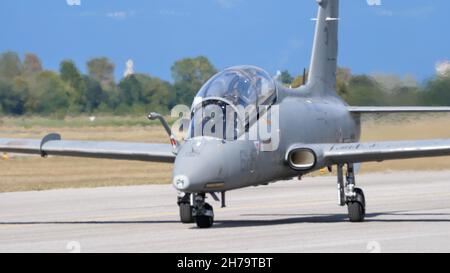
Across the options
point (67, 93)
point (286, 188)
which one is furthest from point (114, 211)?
point (67, 93)

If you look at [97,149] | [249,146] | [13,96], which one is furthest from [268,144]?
[13,96]

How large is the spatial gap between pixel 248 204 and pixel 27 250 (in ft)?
38.5

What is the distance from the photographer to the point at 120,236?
19984 mm

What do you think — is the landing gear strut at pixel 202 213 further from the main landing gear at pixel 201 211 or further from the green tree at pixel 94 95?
the green tree at pixel 94 95

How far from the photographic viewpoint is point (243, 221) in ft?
77.2

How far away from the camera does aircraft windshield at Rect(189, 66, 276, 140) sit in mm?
20688

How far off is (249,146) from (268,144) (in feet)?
2.36

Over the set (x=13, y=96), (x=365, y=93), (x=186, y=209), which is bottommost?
(x=186, y=209)

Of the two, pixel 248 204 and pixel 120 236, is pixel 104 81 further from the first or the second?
pixel 120 236

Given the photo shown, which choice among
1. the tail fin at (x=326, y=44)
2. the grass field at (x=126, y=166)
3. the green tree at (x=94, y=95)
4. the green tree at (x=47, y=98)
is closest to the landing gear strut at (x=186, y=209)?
the tail fin at (x=326, y=44)

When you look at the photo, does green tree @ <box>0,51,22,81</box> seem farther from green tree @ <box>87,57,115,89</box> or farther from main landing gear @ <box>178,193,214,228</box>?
Answer: main landing gear @ <box>178,193,214,228</box>

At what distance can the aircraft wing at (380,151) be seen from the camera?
21750 millimetres

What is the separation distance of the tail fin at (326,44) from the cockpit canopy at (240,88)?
4770 millimetres

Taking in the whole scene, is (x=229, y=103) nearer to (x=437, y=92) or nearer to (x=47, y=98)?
(x=437, y=92)
